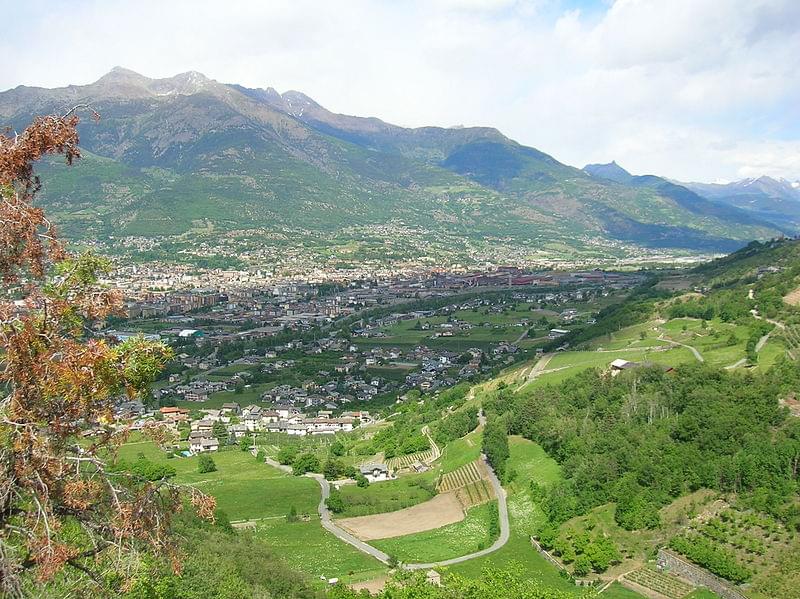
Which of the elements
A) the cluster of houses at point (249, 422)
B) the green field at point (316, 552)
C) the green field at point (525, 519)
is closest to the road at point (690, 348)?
the green field at point (525, 519)

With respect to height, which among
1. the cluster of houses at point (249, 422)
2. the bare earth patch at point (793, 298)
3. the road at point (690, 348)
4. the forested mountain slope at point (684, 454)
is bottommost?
the cluster of houses at point (249, 422)

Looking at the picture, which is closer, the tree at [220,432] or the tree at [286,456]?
the tree at [286,456]

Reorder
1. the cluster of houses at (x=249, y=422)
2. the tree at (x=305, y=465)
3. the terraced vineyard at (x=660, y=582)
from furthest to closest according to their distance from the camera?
the cluster of houses at (x=249, y=422), the tree at (x=305, y=465), the terraced vineyard at (x=660, y=582)

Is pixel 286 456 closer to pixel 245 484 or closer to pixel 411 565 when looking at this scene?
pixel 245 484

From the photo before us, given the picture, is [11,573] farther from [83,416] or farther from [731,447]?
[731,447]

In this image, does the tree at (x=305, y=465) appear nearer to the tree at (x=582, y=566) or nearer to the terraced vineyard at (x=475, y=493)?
the terraced vineyard at (x=475, y=493)

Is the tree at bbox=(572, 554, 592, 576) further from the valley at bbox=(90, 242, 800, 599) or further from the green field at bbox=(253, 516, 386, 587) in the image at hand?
the green field at bbox=(253, 516, 386, 587)

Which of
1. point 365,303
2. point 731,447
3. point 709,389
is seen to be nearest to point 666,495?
point 731,447
